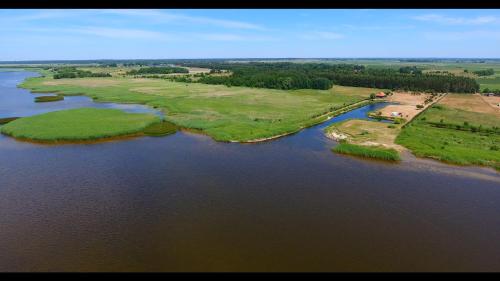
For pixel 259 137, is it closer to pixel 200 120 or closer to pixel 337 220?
pixel 200 120

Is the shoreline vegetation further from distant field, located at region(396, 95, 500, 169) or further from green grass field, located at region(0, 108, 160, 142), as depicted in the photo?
green grass field, located at region(0, 108, 160, 142)

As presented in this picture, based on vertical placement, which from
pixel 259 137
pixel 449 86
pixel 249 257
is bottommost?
pixel 249 257

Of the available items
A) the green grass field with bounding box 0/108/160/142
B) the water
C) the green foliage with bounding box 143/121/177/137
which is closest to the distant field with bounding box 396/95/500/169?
the water

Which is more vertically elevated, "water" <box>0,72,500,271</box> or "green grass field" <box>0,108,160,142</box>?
"green grass field" <box>0,108,160,142</box>

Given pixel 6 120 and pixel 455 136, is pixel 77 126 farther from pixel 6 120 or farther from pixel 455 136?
pixel 455 136

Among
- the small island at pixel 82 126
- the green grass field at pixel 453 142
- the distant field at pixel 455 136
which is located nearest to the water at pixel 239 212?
the green grass field at pixel 453 142

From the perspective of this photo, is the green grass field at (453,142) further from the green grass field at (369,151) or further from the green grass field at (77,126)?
the green grass field at (77,126)
